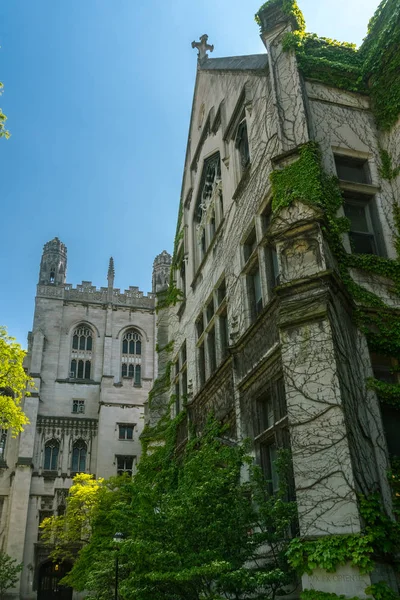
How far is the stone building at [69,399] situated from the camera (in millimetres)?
51531

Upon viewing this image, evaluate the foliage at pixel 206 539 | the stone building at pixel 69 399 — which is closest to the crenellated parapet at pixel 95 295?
the stone building at pixel 69 399

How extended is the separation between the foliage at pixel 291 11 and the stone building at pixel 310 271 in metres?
0.04

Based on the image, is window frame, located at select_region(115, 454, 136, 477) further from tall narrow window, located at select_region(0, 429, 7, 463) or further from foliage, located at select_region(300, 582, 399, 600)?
foliage, located at select_region(300, 582, 399, 600)

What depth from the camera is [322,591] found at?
29.9 ft

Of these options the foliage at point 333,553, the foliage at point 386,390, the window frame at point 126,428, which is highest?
the window frame at point 126,428

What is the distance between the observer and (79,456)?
57.2 metres

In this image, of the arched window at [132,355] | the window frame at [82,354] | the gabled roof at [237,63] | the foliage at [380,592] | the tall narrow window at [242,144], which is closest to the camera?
the foliage at [380,592]

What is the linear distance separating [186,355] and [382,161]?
12.0m

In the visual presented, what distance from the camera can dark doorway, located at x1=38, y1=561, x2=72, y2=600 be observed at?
50.7 meters

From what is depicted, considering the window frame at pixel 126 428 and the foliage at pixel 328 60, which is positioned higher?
the window frame at pixel 126 428

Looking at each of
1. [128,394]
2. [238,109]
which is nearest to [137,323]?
[128,394]

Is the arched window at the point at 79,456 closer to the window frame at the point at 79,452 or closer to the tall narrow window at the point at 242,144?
the window frame at the point at 79,452

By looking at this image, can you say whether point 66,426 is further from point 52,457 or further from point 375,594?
point 375,594

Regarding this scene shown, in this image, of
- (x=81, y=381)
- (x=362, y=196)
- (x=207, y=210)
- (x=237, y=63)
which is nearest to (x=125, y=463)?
(x=81, y=381)
